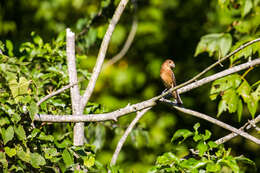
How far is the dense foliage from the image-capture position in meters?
1.99

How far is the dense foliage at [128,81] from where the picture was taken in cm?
199

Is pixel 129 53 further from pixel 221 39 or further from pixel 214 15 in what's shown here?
pixel 221 39

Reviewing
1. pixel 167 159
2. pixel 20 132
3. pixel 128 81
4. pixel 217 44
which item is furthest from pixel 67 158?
pixel 128 81

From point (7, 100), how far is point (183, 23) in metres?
4.31

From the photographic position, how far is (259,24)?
2768mm

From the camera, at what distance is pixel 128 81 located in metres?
5.86

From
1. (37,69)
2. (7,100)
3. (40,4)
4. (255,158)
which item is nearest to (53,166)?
(7,100)

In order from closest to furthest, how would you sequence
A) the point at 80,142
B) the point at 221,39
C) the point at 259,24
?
the point at 80,142 → the point at 259,24 → the point at 221,39

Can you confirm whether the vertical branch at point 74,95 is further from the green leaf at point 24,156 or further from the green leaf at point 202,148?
the green leaf at point 202,148

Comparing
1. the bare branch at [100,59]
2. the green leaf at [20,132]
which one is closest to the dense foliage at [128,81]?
the green leaf at [20,132]

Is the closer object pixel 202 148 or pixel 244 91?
pixel 202 148

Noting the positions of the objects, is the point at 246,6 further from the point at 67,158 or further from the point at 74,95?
the point at 67,158

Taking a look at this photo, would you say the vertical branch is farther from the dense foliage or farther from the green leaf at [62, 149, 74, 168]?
the green leaf at [62, 149, 74, 168]

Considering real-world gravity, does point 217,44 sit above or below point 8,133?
above
